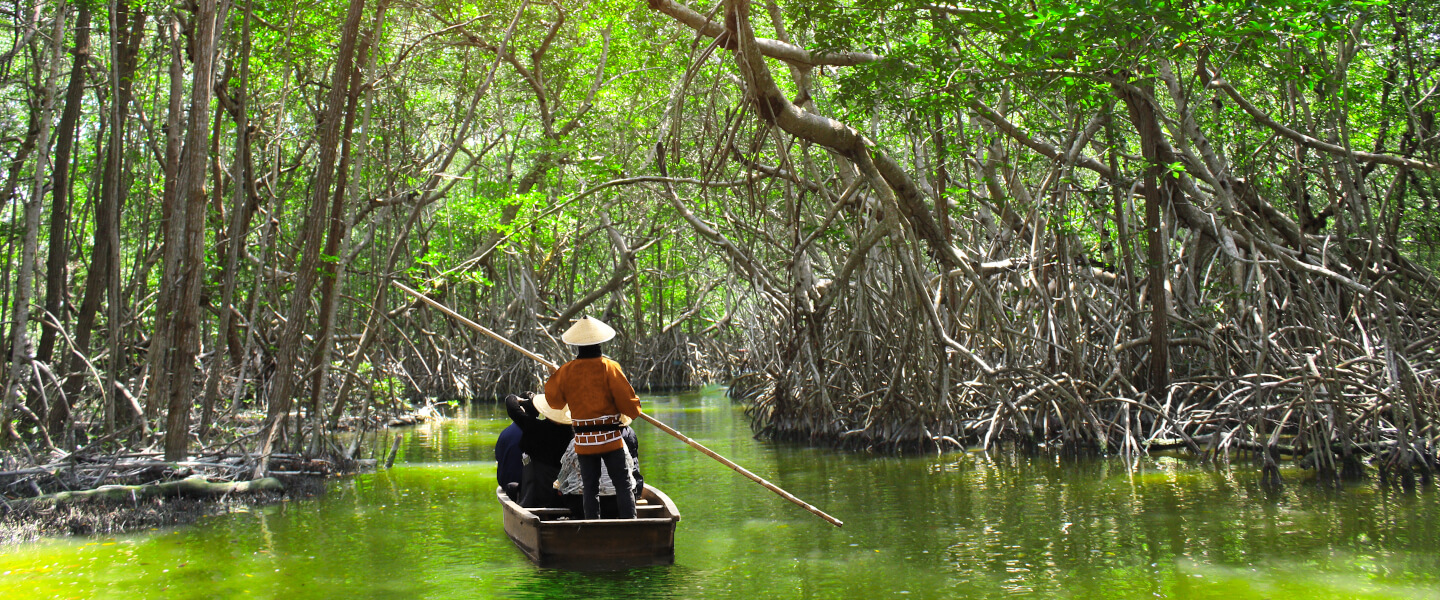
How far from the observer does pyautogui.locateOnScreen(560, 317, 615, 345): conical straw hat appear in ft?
15.6

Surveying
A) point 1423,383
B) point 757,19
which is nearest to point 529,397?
point 1423,383

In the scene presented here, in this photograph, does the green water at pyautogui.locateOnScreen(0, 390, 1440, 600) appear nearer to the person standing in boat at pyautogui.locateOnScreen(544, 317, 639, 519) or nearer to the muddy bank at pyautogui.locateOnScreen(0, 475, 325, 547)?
the muddy bank at pyautogui.locateOnScreen(0, 475, 325, 547)

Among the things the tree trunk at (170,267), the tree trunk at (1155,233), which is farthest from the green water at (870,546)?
the tree trunk at (170,267)

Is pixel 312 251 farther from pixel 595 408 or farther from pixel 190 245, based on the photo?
pixel 595 408

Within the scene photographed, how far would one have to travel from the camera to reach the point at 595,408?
4695 millimetres

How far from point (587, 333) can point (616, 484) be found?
719 mm

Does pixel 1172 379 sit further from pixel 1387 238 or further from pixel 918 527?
pixel 918 527

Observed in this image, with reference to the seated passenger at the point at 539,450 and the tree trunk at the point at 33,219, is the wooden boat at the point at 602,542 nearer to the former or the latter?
the seated passenger at the point at 539,450

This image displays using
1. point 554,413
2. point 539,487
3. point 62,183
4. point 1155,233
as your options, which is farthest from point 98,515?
point 1155,233

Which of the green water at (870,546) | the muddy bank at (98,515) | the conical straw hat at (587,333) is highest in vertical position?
the conical straw hat at (587,333)

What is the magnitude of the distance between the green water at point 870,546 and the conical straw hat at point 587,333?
1.06 metres

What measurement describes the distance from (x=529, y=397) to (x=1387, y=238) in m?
6.50

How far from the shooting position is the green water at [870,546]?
4270 mm

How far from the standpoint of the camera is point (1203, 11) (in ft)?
19.0
